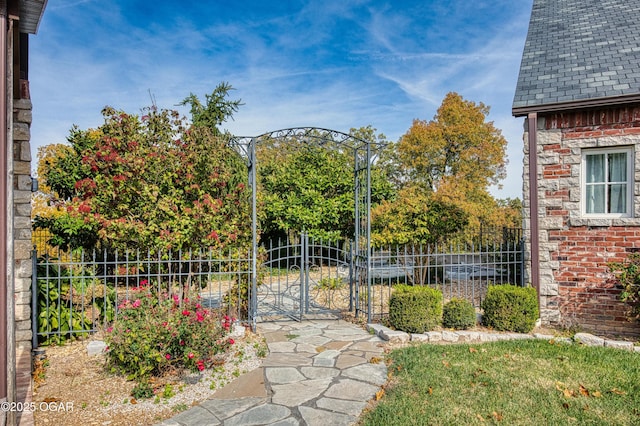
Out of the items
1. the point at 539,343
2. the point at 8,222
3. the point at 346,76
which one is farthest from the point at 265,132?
the point at 346,76

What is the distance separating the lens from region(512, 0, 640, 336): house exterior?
238 inches

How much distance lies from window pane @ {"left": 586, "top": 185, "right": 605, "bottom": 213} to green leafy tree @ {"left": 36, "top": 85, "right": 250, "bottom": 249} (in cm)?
563

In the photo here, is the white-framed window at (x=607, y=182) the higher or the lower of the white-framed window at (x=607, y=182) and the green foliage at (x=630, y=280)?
the higher

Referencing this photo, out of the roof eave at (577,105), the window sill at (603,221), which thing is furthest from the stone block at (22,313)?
the window sill at (603,221)

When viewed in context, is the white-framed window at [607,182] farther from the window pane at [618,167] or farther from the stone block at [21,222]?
the stone block at [21,222]

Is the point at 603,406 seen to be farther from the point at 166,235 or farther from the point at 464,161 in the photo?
the point at 464,161

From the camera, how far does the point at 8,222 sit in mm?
2992

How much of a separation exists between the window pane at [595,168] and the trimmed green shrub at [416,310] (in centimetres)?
316

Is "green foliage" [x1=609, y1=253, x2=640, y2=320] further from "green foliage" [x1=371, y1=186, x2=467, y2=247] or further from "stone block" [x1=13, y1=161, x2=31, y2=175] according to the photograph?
"stone block" [x1=13, y1=161, x2=31, y2=175]

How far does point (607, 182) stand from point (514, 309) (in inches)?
98.7

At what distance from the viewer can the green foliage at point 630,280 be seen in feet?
18.3

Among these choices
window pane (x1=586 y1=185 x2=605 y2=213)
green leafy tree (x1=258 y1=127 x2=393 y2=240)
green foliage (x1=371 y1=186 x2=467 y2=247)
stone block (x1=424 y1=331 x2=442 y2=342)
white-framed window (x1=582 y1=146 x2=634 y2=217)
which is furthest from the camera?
green leafy tree (x1=258 y1=127 x2=393 y2=240)

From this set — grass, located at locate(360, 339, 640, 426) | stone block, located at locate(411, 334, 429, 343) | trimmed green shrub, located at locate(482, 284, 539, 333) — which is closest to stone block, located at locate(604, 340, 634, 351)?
grass, located at locate(360, 339, 640, 426)

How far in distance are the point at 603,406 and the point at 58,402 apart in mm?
4955
